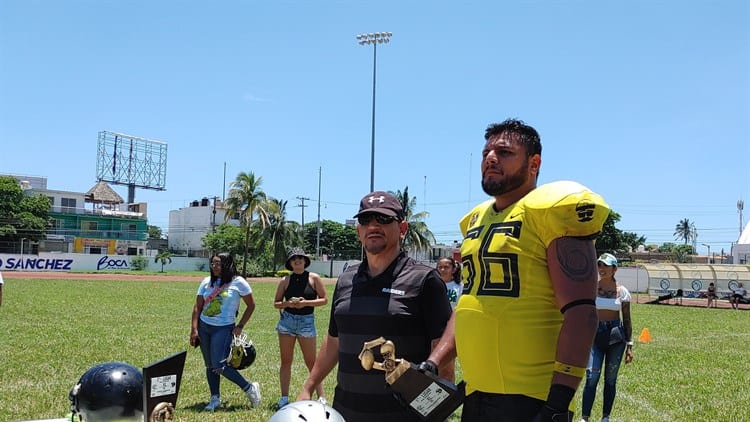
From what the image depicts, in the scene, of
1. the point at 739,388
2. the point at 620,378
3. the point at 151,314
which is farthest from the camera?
the point at 151,314

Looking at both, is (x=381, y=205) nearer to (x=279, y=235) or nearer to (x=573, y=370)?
(x=573, y=370)

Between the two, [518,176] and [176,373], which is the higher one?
[518,176]

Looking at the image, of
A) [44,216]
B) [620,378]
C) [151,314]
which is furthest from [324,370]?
[44,216]

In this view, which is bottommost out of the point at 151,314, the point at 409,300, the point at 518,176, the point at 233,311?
the point at 151,314

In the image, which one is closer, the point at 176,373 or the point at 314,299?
the point at 176,373

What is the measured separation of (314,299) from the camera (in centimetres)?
839

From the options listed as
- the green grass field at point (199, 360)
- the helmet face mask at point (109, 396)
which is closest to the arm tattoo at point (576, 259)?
the helmet face mask at point (109, 396)

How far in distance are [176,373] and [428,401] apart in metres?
1.03

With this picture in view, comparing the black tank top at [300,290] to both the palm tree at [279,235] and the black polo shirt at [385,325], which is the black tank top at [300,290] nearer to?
the black polo shirt at [385,325]

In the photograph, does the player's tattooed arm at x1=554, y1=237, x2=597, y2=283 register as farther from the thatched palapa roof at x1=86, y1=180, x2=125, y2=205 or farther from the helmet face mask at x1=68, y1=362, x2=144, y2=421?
the thatched palapa roof at x1=86, y1=180, x2=125, y2=205

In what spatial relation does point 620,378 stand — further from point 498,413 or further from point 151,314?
point 151,314

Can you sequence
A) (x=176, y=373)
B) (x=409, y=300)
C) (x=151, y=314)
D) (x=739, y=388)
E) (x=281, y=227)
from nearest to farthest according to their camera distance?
(x=176, y=373) < (x=409, y=300) < (x=739, y=388) < (x=151, y=314) < (x=281, y=227)

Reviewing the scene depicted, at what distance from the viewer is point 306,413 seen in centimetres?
220

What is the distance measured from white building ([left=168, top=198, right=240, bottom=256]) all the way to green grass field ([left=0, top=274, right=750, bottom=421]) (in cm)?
8194
